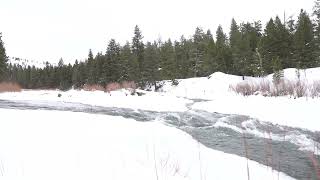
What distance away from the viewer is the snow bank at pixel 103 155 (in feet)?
13.2

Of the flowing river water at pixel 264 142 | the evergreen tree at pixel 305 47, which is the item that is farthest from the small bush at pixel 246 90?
the evergreen tree at pixel 305 47

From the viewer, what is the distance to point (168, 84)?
46.5 meters

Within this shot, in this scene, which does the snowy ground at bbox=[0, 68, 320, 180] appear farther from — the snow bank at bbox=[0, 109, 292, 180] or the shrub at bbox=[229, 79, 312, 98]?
the shrub at bbox=[229, 79, 312, 98]

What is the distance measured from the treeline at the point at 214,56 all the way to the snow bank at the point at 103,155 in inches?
1104

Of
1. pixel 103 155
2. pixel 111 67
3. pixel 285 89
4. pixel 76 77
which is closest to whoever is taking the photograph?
pixel 103 155

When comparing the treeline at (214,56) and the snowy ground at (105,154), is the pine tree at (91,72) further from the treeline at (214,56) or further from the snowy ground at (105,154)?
the snowy ground at (105,154)

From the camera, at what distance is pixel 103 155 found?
4957 millimetres

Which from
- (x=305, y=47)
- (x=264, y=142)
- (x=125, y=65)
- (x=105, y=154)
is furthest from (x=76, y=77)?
(x=105, y=154)

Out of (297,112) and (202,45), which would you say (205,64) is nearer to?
(202,45)

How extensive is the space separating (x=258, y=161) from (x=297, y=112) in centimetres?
590

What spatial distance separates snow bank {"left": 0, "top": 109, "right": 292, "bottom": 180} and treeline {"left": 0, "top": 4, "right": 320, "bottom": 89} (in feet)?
92.0

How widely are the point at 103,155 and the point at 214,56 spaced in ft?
159

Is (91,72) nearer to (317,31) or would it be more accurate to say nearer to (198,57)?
(198,57)

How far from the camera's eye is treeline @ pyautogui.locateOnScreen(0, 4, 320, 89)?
40938mm
